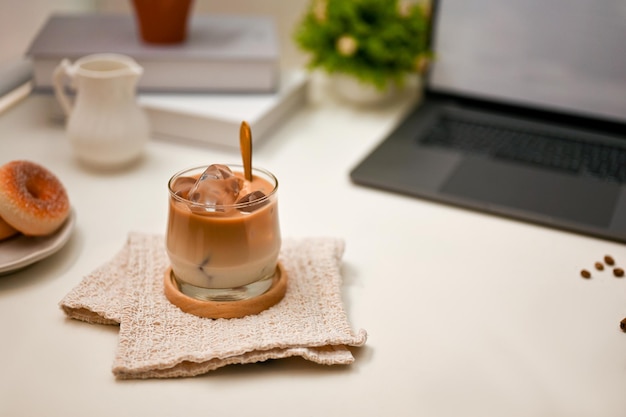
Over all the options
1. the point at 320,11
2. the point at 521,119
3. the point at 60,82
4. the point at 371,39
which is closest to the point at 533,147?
the point at 521,119

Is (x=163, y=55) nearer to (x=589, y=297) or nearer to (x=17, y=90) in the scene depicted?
(x=17, y=90)

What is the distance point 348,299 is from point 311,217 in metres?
0.19

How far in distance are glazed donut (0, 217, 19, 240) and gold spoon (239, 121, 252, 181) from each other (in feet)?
0.91

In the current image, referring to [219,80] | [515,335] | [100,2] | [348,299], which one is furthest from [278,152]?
[100,2]

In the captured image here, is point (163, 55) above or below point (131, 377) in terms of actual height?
above

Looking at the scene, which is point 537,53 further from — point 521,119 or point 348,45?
point 348,45

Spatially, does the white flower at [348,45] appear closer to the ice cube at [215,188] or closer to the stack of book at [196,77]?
the stack of book at [196,77]

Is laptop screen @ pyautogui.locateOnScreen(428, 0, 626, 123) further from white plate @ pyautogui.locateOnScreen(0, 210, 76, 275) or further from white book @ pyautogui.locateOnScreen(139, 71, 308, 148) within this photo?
white plate @ pyautogui.locateOnScreen(0, 210, 76, 275)

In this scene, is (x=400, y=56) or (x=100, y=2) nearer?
(x=400, y=56)

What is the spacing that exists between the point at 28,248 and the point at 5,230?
0.10ft

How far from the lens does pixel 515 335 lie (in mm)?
677

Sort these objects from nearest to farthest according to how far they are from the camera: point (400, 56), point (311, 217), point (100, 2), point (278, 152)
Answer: point (311, 217)
point (278, 152)
point (400, 56)
point (100, 2)

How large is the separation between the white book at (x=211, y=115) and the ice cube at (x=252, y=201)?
0.41 meters

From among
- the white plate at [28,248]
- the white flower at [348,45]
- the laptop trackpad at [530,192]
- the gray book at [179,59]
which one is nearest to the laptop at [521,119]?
the laptop trackpad at [530,192]
